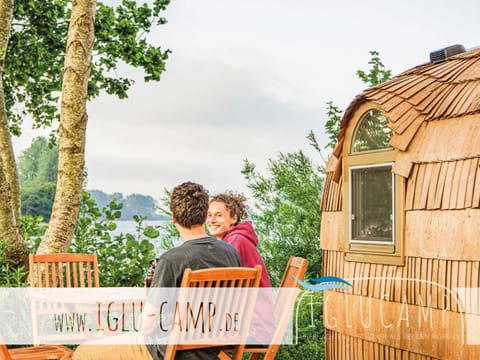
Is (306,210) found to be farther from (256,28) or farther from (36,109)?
(36,109)

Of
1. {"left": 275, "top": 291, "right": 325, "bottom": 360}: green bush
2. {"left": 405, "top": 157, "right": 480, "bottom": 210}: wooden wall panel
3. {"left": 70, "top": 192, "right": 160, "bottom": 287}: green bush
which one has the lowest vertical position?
{"left": 275, "top": 291, "right": 325, "bottom": 360}: green bush

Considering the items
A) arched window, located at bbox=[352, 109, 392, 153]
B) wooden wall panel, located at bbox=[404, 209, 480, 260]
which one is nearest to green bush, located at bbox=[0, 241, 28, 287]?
arched window, located at bbox=[352, 109, 392, 153]

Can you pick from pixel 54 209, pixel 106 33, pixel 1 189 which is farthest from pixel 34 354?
pixel 106 33

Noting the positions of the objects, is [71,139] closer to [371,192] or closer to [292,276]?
[371,192]

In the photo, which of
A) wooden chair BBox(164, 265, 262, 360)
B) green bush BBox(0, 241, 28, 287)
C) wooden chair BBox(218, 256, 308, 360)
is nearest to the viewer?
wooden chair BBox(164, 265, 262, 360)

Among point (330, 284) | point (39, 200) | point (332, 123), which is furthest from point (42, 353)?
point (39, 200)

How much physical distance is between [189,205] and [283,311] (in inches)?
37.9

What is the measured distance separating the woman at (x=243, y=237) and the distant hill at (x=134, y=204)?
9.38ft

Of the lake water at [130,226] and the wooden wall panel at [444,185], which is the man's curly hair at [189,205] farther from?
the lake water at [130,226]

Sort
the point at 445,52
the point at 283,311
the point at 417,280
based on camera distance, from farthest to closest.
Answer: the point at 445,52, the point at 417,280, the point at 283,311

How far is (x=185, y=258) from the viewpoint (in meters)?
3.98

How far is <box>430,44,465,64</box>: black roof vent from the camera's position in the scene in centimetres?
646

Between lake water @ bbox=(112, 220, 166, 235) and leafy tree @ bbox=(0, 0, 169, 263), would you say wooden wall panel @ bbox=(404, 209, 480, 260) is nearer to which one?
lake water @ bbox=(112, 220, 166, 235)

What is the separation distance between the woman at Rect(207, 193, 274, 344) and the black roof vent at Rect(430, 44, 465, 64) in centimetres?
241
